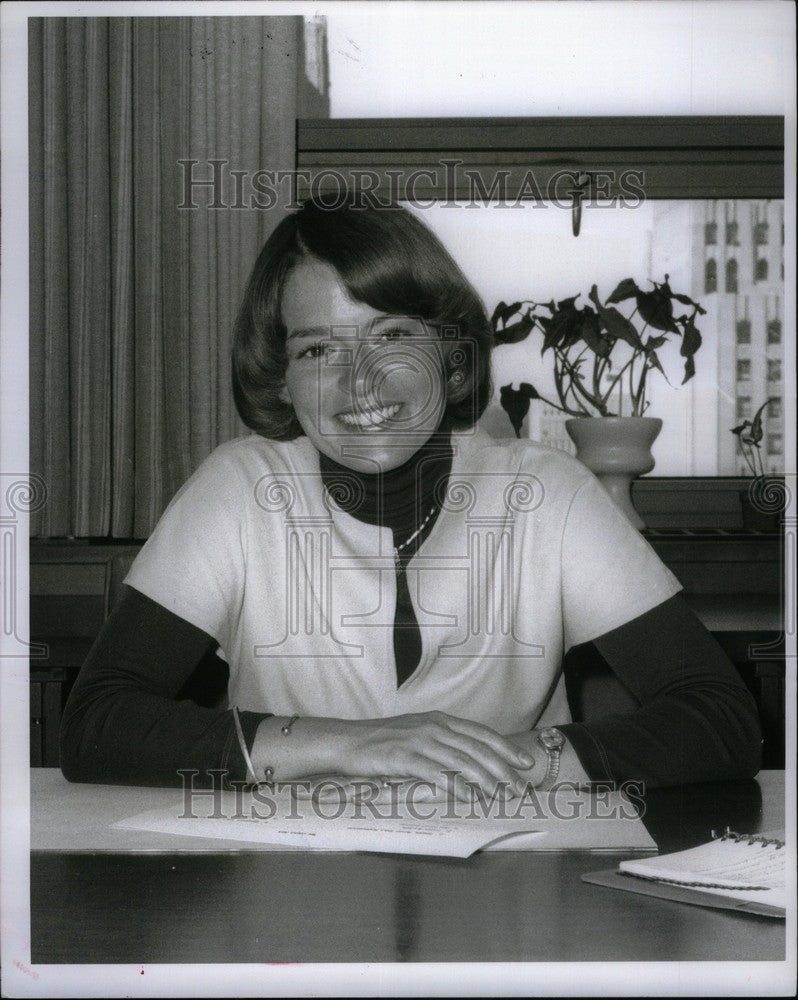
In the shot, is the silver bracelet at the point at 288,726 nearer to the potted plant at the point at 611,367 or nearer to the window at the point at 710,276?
the potted plant at the point at 611,367

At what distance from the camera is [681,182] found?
4.51ft

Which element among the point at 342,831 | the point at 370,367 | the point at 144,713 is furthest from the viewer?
the point at 370,367

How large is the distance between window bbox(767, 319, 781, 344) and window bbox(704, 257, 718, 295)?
0.32 feet

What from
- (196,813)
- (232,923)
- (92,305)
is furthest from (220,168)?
(232,923)

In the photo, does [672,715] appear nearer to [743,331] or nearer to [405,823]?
[405,823]

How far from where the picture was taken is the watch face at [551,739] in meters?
1.11

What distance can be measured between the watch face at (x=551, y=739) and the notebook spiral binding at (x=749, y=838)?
0.22 m

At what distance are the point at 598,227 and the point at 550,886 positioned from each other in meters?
0.88

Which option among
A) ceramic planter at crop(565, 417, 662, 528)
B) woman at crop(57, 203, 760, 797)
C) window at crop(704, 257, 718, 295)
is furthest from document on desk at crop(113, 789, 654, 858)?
window at crop(704, 257, 718, 295)

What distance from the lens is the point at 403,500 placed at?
134 cm

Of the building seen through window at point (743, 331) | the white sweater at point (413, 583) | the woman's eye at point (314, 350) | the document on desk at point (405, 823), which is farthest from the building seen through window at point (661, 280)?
the document on desk at point (405, 823)

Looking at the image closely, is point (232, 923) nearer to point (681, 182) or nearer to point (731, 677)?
point (731, 677)

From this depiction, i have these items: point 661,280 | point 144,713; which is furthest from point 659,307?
point 144,713

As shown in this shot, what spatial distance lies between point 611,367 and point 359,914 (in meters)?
0.86
